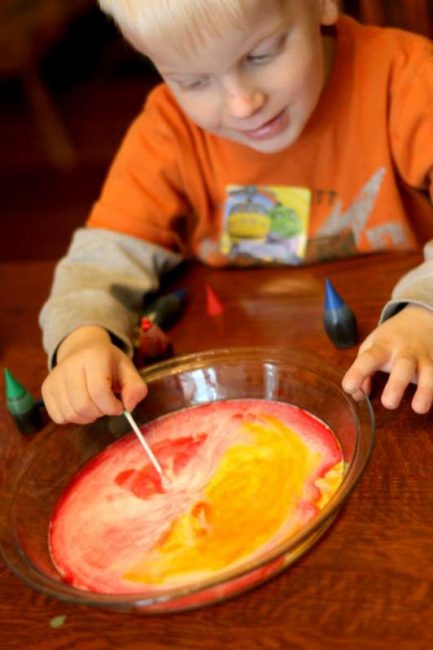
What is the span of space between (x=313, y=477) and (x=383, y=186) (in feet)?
1.56

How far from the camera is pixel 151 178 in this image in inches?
43.9

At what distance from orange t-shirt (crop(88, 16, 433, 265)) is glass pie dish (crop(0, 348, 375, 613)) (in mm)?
297

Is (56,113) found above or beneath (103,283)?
beneath

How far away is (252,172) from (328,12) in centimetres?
23

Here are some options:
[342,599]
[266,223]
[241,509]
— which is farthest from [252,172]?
[342,599]

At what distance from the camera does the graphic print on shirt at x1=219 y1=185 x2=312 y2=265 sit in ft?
3.63

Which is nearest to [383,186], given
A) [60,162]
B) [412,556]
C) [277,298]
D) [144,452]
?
[277,298]

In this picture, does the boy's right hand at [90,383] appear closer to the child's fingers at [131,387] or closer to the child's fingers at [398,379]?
the child's fingers at [131,387]

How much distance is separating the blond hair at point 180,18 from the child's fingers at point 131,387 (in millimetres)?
323

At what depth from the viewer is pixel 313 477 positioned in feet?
2.33

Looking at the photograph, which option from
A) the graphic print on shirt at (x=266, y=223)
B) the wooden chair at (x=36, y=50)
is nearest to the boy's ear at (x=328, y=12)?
the graphic print on shirt at (x=266, y=223)

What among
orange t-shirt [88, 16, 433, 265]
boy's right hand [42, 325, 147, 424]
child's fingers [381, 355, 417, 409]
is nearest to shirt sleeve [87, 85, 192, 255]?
orange t-shirt [88, 16, 433, 265]

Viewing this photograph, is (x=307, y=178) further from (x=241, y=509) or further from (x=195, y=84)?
(x=241, y=509)

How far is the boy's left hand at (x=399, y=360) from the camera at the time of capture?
718 mm
